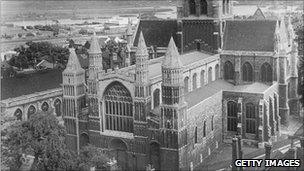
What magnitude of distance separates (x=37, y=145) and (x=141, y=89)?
16713 millimetres

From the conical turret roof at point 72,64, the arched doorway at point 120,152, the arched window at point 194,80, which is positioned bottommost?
the arched doorway at point 120,152

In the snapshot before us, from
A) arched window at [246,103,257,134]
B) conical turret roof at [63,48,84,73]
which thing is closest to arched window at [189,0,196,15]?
arched window at [246,103,257,134]

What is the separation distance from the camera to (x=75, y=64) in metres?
67.5

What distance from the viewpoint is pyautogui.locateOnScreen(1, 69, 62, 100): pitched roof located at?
7409cm

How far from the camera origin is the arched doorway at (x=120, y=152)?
2539 inches

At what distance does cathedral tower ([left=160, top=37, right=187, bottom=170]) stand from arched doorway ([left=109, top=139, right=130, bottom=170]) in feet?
23.8

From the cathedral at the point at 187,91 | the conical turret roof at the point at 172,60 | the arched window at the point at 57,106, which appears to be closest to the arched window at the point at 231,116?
the cathedral at the point at 187,91

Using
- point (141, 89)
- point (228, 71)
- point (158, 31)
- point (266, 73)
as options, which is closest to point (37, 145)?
point (141, 89)

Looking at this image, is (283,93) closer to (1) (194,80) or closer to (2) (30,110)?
(1) (194,80)

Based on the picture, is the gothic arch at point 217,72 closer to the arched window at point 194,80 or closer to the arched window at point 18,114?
the arched window at point 194,80

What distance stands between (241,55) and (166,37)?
15.7m

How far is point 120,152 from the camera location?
65.1 metres

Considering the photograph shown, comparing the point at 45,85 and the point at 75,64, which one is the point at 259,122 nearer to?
the point at 75,64

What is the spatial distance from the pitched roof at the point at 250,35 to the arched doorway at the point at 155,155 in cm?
2742
